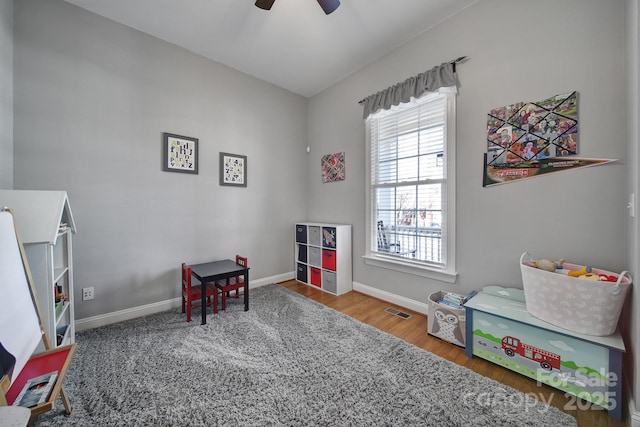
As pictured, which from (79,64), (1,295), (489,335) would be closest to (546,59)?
(489,335)

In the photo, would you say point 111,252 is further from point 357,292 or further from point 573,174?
point 573,174

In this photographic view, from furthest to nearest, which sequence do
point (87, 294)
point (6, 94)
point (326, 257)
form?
1. point (326, 257)
2. point (87, 294)
3. point (6, 94)

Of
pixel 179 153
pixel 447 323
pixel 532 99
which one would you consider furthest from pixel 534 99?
pixel 179 153

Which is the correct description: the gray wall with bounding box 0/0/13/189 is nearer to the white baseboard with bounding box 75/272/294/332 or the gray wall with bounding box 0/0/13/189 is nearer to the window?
the white baseboard with bounding box 75/272/294/332

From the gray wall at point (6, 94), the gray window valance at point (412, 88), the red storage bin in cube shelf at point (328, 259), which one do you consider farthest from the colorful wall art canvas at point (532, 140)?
the gray wall at point (6, 94)

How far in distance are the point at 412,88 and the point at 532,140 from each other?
46.4 inches

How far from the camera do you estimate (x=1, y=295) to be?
40.1 inches

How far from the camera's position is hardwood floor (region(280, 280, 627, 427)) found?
4.33ft

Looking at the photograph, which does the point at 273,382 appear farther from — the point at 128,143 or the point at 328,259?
the point at 128,143

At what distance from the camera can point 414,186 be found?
261 cm

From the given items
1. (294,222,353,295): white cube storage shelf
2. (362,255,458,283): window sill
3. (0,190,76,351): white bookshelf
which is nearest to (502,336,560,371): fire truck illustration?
(362,255,458,283): window sill

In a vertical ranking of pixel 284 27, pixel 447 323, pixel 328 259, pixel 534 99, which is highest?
pixel 284 27

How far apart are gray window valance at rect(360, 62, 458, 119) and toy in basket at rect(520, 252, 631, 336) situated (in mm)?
1733

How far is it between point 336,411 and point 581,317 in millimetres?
1502
